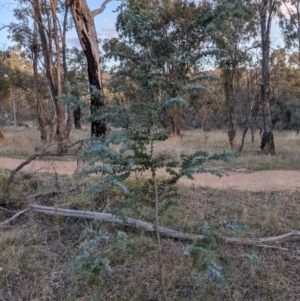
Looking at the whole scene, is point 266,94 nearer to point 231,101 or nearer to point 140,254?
point 231,101

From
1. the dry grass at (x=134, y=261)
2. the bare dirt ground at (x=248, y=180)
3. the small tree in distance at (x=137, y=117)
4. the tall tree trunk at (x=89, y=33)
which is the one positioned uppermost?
the tall tree trunk at (x=89, y=33)

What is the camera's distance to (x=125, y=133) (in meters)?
2.63

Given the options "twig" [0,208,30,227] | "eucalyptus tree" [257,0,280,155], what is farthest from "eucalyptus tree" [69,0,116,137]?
"eucalyptus tree" [257,0,280,155]

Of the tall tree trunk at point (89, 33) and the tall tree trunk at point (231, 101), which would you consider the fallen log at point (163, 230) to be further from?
the tall tree trunk at point (231, 101)

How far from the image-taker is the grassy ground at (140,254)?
9.54 feet

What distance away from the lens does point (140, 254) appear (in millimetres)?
3781

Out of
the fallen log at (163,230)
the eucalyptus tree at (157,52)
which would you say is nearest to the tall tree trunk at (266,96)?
the fallen log at (163,230)

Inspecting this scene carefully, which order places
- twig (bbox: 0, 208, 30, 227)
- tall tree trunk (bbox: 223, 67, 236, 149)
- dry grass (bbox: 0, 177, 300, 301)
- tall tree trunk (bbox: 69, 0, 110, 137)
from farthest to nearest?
tall tree trunk (bbox: 223, 67, 236, 149) < tall tree trunk (bbox: 69, 0, 110, 137) < twig (bbox: 0, 208, 30, 227) < dry grass (bbox: 0, 177, 300, 301)

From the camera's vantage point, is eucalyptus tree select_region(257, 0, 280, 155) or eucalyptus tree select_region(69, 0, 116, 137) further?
eucalyptus tree select_region(257, 0, 280, 155)

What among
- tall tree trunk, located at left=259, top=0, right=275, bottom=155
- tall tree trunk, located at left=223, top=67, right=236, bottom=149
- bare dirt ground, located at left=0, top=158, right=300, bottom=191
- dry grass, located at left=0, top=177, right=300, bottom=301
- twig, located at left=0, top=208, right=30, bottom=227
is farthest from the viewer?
tall tree trunk, located at left=223, top=67, right=236, bottom=149

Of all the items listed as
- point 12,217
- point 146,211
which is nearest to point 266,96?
point 146,211

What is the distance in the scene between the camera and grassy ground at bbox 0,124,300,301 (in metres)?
2.91

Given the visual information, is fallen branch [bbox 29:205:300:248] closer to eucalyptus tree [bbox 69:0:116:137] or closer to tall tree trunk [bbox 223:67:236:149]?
eucalyptus tree [bbox 69:0:116:137]

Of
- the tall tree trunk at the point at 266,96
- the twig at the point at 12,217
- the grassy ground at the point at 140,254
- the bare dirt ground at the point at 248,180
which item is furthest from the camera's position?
the tall tree trunk at the point at 266,96
